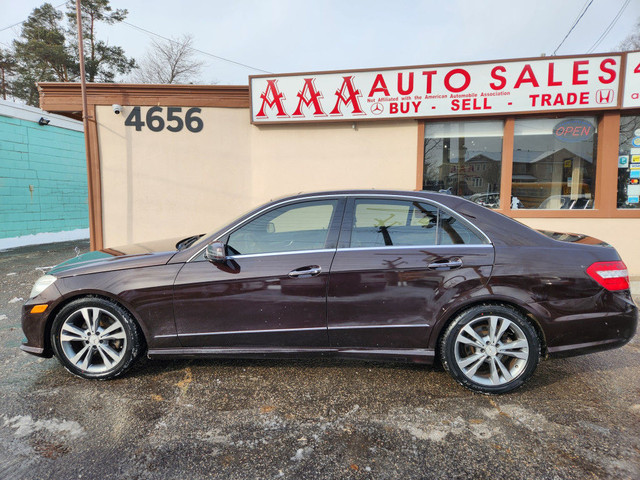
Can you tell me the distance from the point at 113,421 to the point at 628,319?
3684 mm

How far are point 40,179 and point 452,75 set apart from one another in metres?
12.8

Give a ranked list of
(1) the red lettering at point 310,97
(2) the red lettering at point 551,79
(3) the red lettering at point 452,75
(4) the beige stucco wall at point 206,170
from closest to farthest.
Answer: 1. (2) the red lettering at point 551,79
2. (3) the red lettering at point 452,75
3. (1) the red lettering at point 310,97
4. (4) the beige stucco wall at point 206,170

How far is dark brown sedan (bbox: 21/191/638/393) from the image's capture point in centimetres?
281

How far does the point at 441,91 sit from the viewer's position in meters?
6.49

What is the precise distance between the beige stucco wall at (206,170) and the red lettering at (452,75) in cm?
183

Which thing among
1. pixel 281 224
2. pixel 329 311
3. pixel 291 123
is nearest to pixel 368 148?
pixel 291 123

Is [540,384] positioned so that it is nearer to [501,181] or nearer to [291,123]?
[501,181]

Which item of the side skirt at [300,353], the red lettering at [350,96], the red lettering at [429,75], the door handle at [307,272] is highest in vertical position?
the red lettering at [429,75]

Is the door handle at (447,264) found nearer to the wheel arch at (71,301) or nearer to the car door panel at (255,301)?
the car door panel at (255,301)

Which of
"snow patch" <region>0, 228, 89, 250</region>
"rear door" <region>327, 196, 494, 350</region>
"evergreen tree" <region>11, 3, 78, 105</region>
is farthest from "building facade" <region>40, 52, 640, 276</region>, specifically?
"evergreen tree" <region>11, 3, 78, 105</region>

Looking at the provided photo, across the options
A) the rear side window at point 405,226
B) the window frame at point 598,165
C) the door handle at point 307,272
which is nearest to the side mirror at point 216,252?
the door handle at point 307,272

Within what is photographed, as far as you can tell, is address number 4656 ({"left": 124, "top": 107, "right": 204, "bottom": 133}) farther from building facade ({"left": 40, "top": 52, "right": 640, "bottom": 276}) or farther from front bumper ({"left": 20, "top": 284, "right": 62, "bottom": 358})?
front bumper ({"left": 20, "top": 284, "right": 62, "bottom": 358})

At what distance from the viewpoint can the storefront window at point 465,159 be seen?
270 inches

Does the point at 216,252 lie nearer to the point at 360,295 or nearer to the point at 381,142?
the point at 360,295
